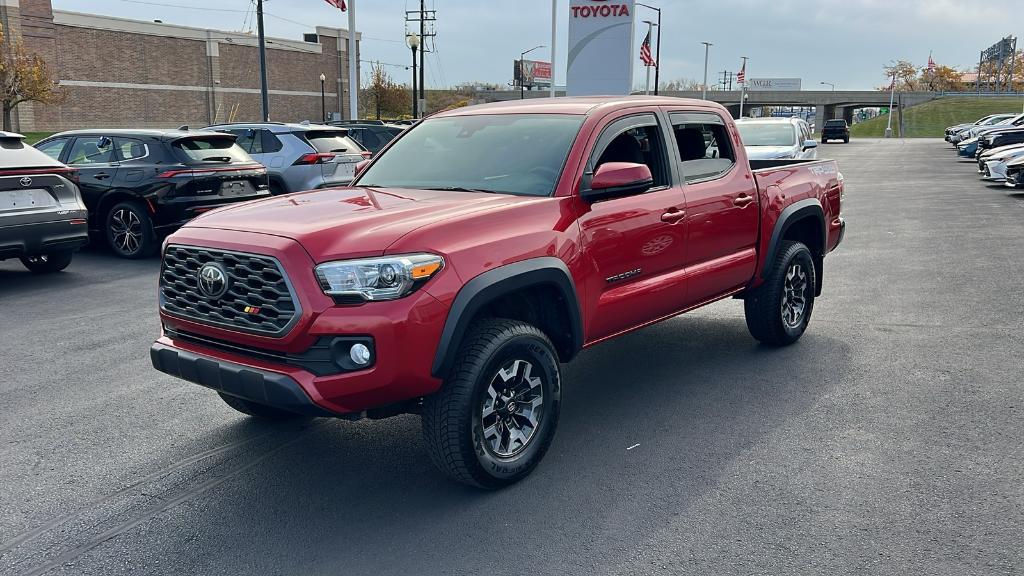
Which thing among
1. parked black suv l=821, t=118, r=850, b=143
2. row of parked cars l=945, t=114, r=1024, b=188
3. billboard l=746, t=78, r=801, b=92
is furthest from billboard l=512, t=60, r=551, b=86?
row of parked cars l=945, t=114, r=1024, b=188

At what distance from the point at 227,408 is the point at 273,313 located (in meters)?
1.90

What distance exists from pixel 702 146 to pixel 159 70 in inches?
2558

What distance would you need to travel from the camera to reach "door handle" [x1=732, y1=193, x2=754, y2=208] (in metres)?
5.85

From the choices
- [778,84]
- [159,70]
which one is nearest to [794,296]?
[159,70]

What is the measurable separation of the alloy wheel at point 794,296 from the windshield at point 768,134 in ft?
40.4

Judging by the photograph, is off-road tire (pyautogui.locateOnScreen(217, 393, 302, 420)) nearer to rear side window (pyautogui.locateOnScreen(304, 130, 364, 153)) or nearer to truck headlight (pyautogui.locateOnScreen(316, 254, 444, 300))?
truck headlight (pyautogui.locateOnScreen(316, 254, 444, 300))

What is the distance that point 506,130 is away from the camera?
5.17 m

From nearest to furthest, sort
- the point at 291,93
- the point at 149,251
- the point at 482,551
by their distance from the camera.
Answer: the point at 482,551, the point at 149,251, the point at 291,93

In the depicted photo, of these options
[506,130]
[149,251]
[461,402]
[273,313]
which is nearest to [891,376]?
[506,130]

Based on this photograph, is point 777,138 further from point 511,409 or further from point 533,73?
point 533,73

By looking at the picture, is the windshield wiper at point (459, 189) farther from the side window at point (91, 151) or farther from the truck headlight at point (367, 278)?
the side window at point (91, 151)

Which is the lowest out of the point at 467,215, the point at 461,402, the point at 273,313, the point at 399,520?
the point at 399,520

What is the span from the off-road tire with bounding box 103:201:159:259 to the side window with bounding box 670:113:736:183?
301 inches

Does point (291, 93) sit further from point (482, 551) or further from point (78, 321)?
point (482, 551)
